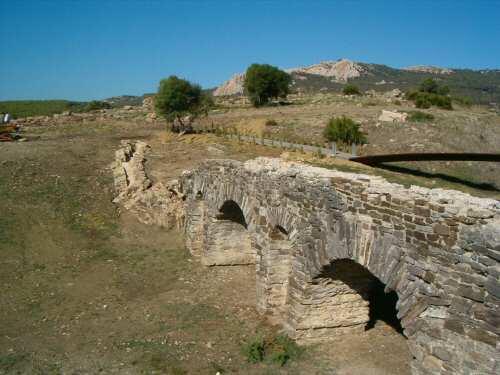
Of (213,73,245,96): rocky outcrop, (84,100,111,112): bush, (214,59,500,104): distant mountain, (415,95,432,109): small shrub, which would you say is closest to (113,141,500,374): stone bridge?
(415,95,432,109): small shrub

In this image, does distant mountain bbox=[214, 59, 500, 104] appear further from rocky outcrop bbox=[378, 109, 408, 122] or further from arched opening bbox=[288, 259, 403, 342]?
arched opening bbox=[288, 259, 403, 342]

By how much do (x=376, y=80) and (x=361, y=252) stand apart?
10922 centimetres

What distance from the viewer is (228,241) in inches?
587

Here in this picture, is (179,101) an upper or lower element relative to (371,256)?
upper

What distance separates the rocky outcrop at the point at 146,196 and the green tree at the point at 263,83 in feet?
91.3

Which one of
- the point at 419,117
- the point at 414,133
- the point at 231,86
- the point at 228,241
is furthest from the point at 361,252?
the point at 231,86

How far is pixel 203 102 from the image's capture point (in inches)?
1271

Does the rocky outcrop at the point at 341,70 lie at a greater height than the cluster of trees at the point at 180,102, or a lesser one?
greater

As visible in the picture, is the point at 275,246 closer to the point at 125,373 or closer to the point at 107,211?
the point at 125,373

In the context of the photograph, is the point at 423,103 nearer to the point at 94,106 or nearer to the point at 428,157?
the point at 428,157

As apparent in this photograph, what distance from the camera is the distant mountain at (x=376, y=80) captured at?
3386 inches

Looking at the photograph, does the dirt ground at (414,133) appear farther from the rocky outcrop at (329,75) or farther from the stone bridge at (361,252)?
the rocky outcrop at (329,75)

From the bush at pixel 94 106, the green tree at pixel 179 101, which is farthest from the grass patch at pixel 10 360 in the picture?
the bush at pixel 94 106

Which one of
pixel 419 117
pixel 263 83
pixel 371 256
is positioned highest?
pixel 263 83
